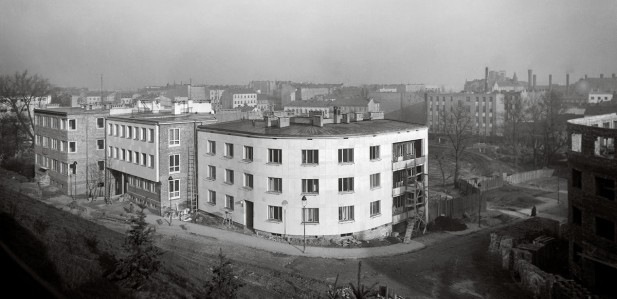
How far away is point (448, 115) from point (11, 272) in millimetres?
112702

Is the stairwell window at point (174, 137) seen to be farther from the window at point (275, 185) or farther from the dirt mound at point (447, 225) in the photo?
the dirt mound at point (447, 225)

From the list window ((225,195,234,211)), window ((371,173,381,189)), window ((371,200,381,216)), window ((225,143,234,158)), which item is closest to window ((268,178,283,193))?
window ((225,195,234,211))

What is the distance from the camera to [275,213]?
35312mm

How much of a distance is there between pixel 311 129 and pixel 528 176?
43.9m

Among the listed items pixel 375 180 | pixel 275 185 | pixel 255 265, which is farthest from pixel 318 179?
pixel 255 265

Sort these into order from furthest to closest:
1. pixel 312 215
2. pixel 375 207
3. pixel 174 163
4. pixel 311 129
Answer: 1. pixel 174 163
2. pixel 375 207
3. pixel 311 129
4. pixel 312 215

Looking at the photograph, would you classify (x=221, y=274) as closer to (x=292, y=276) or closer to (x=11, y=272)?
(x=292, y=276)

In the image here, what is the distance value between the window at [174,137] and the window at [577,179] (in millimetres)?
30217

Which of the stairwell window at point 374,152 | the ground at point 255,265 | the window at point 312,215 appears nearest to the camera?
the ground at point 255,265

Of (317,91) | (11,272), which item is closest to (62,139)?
(11,272)

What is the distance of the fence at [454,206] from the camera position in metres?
42.5

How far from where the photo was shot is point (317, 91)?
571 ft

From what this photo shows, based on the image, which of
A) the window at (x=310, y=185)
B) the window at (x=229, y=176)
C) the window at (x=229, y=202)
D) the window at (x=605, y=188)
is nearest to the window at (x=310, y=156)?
the window at (x=310, y=185)

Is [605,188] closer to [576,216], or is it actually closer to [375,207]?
[576,216]
